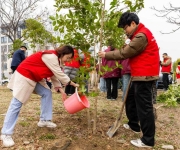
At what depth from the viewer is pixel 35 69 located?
126 inches

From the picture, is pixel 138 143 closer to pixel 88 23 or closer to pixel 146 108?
pixel 146 108

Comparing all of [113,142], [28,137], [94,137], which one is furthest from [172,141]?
[28,137]

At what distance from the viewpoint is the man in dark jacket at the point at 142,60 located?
3047 mm

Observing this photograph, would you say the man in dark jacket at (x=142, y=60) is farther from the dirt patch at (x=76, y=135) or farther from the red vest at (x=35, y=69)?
the red vest at (x=35, y=69)

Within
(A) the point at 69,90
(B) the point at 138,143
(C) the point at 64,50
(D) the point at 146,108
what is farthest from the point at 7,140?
(A) the point at 69,90

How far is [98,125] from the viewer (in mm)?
3898

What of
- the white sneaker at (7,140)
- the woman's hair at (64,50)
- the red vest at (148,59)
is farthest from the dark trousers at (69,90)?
the red vest at (148,59)

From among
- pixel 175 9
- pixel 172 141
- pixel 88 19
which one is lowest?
pixel 172 141

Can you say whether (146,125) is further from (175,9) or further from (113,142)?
(175,9)

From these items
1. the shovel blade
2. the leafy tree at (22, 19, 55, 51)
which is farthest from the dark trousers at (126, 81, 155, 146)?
the leafy tree at (22, 19, 55, 51)

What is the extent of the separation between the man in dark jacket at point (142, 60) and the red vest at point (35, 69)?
0.75 metres

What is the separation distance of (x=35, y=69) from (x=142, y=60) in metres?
1.36

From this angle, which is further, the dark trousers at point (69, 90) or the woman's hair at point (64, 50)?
Result: the dark trousers at point (69, 90)

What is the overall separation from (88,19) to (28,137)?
1781 mm
